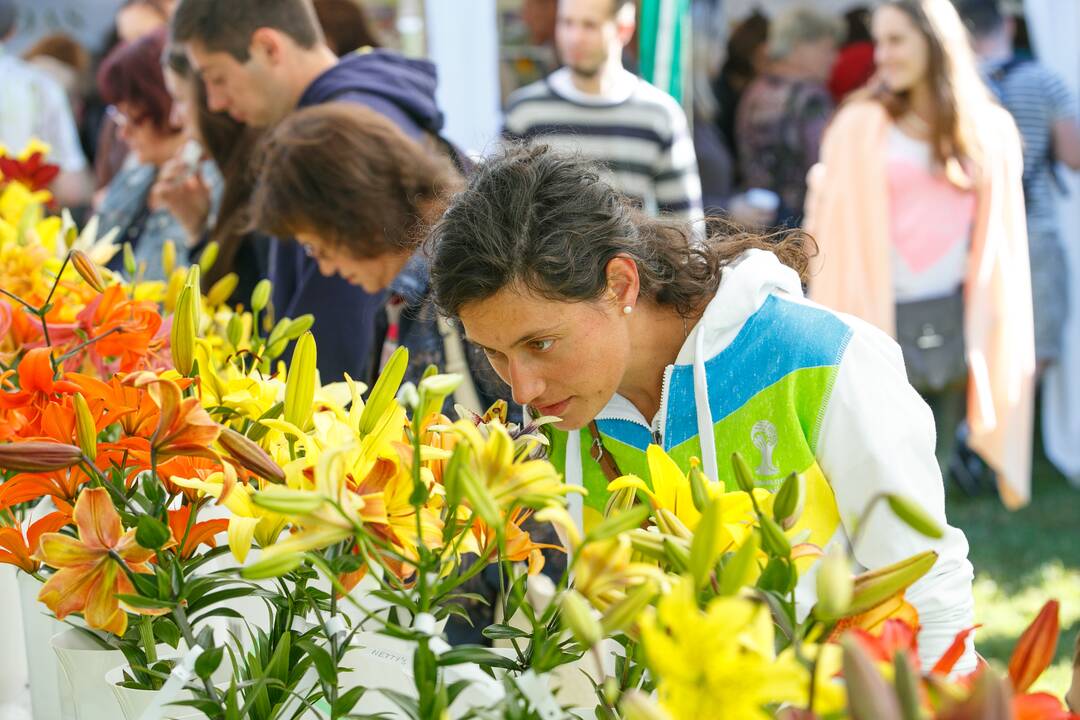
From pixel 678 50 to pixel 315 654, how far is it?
3.35m

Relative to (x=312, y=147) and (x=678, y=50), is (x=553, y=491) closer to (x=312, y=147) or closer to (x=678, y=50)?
(x=312, y=147)

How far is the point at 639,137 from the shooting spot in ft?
10.8

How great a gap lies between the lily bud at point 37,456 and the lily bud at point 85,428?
0.05ft

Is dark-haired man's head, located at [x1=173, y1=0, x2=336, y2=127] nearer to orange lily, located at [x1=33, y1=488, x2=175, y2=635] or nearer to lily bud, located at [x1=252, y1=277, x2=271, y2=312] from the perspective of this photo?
lily bud, located at [x1=252, y1=277, x2=271, y2=312]

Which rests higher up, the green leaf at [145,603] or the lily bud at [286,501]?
the lily bud at [286,501]

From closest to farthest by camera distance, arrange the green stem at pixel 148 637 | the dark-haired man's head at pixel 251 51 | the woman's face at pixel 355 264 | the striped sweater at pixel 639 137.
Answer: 1. the green stem at pixel 148 637
2. the woman's face at pixel 355 264
3. the dark-haired man's head at pixel 251 51
4. the striped sweater at pixel 639 137

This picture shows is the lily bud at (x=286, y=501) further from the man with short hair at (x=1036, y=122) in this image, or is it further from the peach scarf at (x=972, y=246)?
the man with short hair at (x=1036, y=122)

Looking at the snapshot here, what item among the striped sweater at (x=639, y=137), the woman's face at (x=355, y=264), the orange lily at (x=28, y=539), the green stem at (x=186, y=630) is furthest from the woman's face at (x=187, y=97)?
the green stem at (x=186, y=630)

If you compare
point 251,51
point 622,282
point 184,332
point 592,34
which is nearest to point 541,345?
point 622,282

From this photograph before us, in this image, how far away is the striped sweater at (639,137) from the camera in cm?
328

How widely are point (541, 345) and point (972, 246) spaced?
241cm

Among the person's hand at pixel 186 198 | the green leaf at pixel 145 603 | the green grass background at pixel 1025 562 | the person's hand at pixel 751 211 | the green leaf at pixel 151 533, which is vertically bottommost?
the green grass background at pixel 1025 562

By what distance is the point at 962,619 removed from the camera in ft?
3.58

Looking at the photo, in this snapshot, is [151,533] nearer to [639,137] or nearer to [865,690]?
[865,690]
